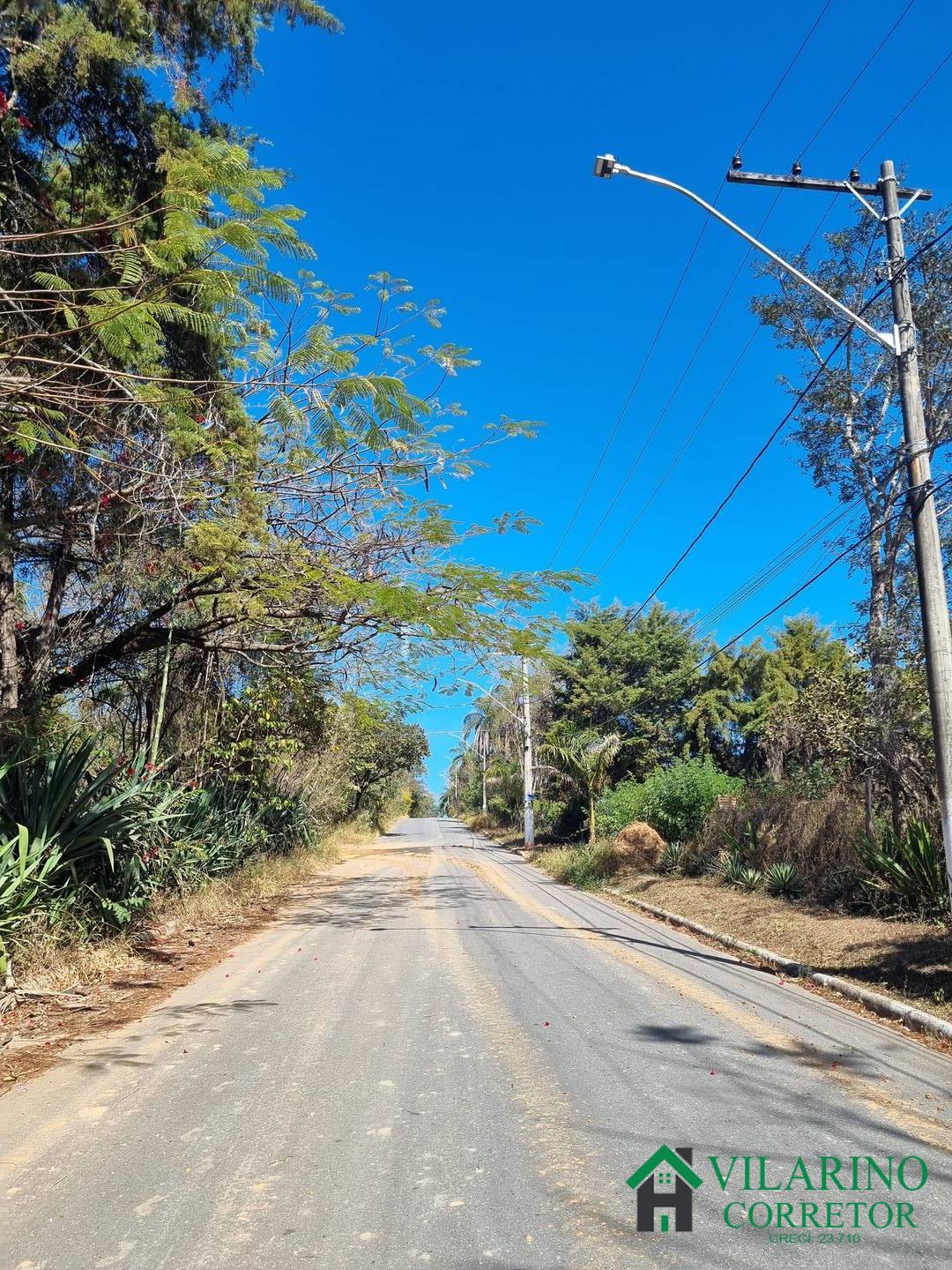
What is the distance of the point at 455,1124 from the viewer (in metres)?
4.10

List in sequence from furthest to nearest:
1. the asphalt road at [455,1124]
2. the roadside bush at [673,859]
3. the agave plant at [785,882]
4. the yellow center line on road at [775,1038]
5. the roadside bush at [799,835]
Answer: the roadside bush at [673,859], the agave plant at [785,882], the roadside bush at [799,835], the yellow center line on road at [775,1038], the asphalt road at [455,1124]

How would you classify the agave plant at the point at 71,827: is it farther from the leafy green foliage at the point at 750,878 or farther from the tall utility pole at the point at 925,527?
the leafy green foliage at the point at 750,878

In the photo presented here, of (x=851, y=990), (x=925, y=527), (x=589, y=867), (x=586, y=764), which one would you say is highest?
(x=925, y=527)

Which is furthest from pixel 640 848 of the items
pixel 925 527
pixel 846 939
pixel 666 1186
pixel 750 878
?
pixel 666 1186

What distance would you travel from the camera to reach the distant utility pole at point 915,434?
7426 mm

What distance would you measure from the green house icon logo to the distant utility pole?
16.2 feet

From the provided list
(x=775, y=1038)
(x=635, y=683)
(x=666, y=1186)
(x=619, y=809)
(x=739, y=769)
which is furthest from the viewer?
(x=635, y=683)

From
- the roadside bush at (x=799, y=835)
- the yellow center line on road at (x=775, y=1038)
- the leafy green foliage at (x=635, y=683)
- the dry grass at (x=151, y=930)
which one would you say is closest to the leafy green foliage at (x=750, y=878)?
the roadside bush at (x=799, y=835)

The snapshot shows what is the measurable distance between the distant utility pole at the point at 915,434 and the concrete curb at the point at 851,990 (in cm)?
122

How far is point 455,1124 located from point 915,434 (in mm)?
7545

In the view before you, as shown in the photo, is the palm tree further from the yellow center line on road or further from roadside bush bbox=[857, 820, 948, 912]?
roadside bush bbox=[857, 820, 948, 912]

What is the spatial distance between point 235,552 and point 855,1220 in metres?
7.36

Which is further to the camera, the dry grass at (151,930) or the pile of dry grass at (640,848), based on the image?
the pile of dry grass at (640,848)

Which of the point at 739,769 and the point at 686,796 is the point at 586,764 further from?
the point at 739,769
